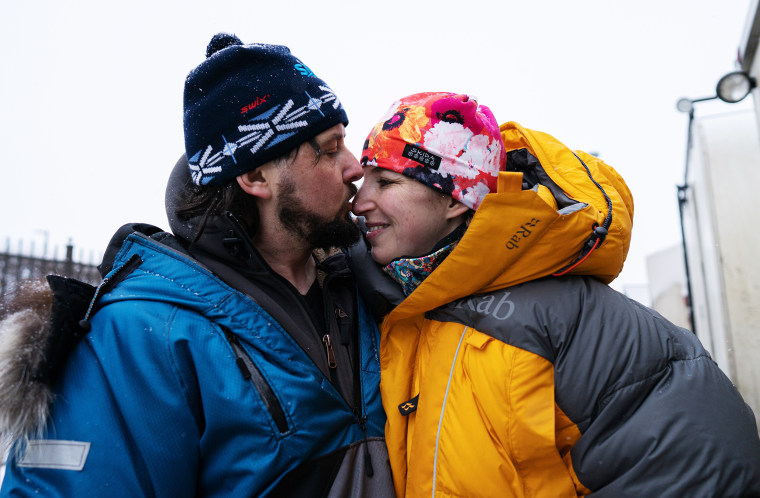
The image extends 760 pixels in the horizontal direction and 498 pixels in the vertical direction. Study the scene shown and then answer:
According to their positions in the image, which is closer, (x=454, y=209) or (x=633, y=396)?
(x=633, y=396)

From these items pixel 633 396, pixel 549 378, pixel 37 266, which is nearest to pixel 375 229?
pixel 549 378

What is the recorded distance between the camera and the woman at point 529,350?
168 cm

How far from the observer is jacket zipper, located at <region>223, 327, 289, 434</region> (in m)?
1.70

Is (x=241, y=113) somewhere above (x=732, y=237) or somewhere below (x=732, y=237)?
above

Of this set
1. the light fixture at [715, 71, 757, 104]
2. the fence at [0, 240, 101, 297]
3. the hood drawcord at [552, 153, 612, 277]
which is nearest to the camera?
the hood drawcord at [552, 153, 612, 277]

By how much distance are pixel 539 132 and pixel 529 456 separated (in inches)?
52.6

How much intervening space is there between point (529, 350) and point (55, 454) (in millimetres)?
1397

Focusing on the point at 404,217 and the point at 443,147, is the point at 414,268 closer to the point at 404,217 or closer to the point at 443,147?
the point at 404,217

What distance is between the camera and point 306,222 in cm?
223

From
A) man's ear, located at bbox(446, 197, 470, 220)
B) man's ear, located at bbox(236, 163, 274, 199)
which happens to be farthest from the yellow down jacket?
man's ear, located at bbox(236, 163, 274, 199)

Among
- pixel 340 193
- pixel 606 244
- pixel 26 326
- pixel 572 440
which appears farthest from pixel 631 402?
pixel 26 326

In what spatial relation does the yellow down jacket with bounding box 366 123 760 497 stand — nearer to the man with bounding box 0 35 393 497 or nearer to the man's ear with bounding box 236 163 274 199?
the man with bounding box 0 35 393 497

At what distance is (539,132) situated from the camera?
240 cm

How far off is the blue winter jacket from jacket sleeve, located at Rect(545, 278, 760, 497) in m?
0.70
